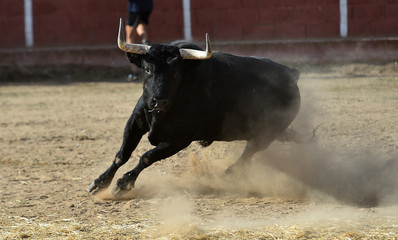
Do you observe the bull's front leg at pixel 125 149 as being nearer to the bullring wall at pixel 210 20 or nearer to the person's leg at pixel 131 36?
the person's leg at pixel 131 36

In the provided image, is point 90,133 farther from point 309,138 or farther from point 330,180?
point 330,180

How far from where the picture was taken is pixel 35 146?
6.19m

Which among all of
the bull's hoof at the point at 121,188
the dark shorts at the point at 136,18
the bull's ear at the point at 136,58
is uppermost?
the dark shorts at the point at 136,18

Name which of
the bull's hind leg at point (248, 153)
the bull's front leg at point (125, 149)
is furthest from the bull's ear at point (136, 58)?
the bull's hind leg at point (248, 153)

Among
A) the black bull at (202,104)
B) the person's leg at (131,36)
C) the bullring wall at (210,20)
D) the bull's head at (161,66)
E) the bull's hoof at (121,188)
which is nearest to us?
the bull's head at (161,66)

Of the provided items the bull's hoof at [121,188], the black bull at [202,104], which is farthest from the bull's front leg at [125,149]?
the bull's hoof at [121,188]

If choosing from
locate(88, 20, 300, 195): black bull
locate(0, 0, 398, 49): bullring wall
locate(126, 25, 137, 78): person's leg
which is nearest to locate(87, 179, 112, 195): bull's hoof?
locate(88, 20, 300, 195): black bull

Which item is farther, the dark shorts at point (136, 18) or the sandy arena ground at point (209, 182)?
the dark shorts at point (136, 18)

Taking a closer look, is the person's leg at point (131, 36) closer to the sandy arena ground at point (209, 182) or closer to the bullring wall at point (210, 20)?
the bullring wall at point (210, 20)

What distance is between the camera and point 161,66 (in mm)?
4152

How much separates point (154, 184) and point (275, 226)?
1.33m

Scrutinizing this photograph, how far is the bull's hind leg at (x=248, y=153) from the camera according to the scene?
5.00m

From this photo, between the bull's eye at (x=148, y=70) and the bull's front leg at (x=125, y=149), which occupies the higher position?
the bull's eye at (x=148, y=70)

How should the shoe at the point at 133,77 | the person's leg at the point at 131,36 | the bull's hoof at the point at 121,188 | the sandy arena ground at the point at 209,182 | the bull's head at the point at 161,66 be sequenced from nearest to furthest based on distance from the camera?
the sandy arena ground at the point at 209,182, the bull's head at the point at 161,66, the bull's hoof at the point at 121,188, the person's leg at the point at 131,36, the shoe at the point at 133,77
